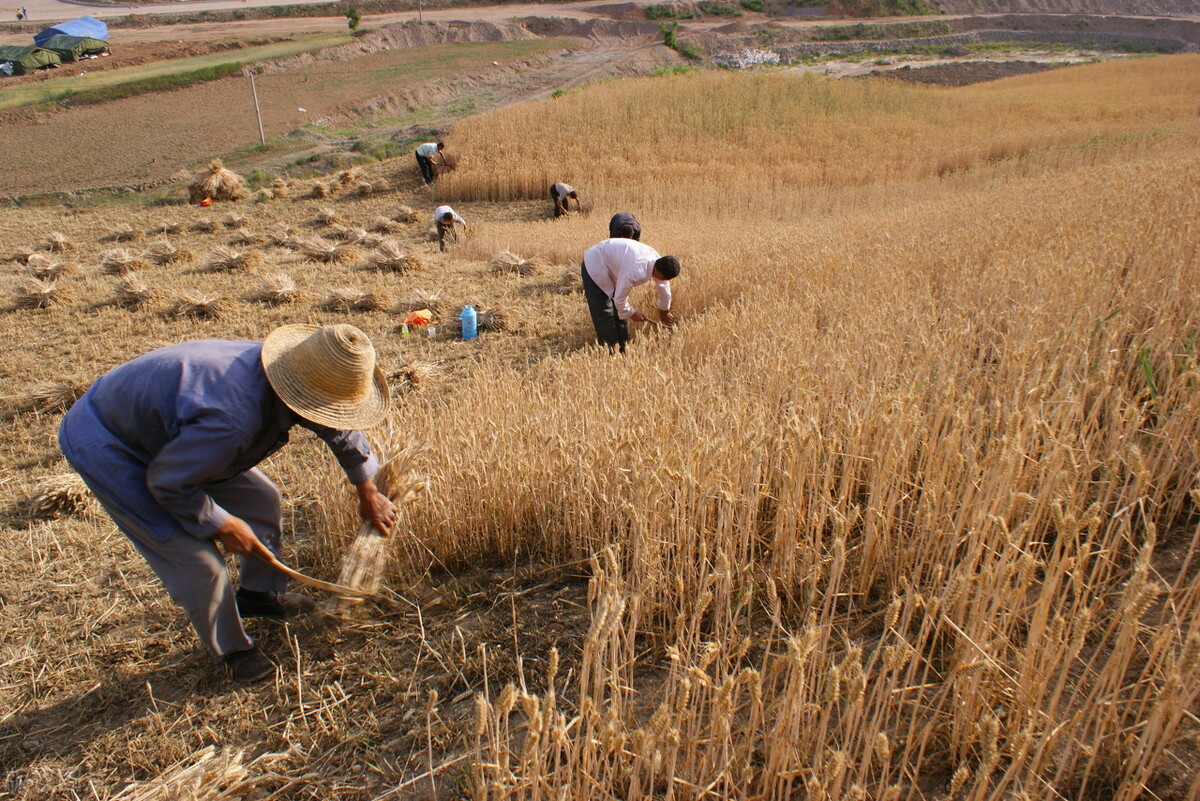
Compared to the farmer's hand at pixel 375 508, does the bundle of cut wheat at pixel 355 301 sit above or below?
below

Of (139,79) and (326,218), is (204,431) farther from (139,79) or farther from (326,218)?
(139,79)

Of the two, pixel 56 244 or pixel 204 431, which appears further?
pixel 56 244

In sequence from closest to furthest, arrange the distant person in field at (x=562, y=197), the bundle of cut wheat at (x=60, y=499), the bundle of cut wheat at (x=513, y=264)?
the bundle of cut wheat at (x=60, y=499) < the bundle of cut wheat at (x=513, y=264) < the distant person in field at (x=562, y=197)

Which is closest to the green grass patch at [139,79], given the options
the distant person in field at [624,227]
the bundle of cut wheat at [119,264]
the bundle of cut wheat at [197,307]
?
the bundle of cut wheat at [119,264]

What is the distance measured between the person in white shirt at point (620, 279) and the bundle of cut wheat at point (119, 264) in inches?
270

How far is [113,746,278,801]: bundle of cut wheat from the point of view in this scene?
201cm

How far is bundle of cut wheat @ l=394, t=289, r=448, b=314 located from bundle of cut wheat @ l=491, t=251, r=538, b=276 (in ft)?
4.91

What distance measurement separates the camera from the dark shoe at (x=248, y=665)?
2641 mm

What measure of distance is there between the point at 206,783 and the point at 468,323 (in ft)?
18.0

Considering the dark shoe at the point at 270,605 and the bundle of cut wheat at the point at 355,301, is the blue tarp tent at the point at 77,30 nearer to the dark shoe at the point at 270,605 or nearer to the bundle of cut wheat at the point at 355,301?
the bundle of cut wheat at the point at 355,301

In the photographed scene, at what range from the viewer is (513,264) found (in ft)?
30.8

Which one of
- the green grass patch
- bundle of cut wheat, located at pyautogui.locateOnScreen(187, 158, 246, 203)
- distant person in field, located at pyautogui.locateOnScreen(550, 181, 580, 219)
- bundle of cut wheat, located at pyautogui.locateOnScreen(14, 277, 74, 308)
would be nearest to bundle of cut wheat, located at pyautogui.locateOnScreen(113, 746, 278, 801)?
bundle of cut wheat, located at pyautogui.locateOnScreen(14, 277, 74, 308)

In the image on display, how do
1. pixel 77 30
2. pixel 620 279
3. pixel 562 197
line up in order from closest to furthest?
pixel 620 279 < pixel 562 197 < pixel 77 30

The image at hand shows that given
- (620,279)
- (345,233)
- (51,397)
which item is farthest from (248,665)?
(345,233)
